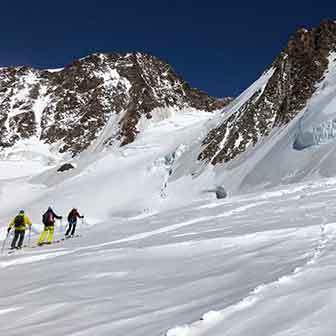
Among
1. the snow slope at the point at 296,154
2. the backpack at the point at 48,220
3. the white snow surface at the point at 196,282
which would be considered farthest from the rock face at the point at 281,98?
the backpack at the point at 48,220

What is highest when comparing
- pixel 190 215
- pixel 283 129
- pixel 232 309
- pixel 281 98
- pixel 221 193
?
pixel 281 98

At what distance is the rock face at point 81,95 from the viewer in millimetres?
95750

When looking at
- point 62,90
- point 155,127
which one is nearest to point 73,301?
point 155,127

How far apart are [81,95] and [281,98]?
78394 millimetres

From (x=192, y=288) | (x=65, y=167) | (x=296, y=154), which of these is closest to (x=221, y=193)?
(x=296, y=154)

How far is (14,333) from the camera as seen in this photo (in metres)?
5.01

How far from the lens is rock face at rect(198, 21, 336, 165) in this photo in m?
37.0

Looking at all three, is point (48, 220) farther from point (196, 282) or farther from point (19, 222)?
point (196, 282)

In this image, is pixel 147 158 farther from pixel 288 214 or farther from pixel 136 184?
pixel 288 214

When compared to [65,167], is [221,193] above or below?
below

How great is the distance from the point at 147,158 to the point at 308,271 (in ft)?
145

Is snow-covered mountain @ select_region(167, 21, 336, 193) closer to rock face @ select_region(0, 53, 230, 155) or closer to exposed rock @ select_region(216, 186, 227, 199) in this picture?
exposed rock @ select_region(216, 186, 227, 199)

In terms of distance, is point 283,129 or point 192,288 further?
point 283,129

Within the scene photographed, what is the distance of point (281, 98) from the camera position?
131 ft
